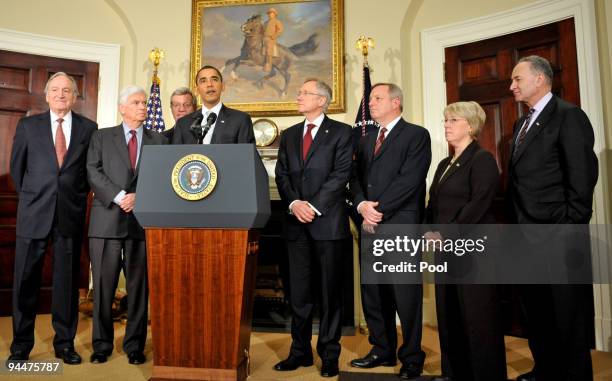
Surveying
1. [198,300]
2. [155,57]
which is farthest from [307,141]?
[155,57]

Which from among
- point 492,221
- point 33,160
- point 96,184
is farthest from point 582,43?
point 33,160

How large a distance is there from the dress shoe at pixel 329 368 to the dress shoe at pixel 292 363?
142 mm

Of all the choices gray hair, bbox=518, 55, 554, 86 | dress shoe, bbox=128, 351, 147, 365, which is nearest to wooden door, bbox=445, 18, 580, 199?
gray hair, bbox=518, 55, 554, 86

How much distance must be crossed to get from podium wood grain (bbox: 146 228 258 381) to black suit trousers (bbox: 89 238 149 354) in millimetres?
670

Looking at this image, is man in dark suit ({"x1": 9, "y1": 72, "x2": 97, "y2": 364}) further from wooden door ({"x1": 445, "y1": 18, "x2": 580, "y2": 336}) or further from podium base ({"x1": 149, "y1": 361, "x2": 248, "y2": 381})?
wooden door ({"x1": 445, "y1": 18, "x2": 580, "y2": 336})

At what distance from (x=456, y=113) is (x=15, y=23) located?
4.39m

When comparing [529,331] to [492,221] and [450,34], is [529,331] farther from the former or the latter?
[450,34]

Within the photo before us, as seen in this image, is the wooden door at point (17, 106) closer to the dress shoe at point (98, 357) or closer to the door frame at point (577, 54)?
the dress shoe at point (98, 357)

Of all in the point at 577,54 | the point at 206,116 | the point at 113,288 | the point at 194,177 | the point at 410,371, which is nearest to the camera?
the point at 194,177

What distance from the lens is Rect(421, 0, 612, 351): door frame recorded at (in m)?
3.26

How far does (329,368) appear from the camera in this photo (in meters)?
2.48

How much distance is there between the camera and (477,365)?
2.18m

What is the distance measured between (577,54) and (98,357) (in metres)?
3.97

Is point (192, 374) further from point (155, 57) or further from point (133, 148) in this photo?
point (155, 57)
